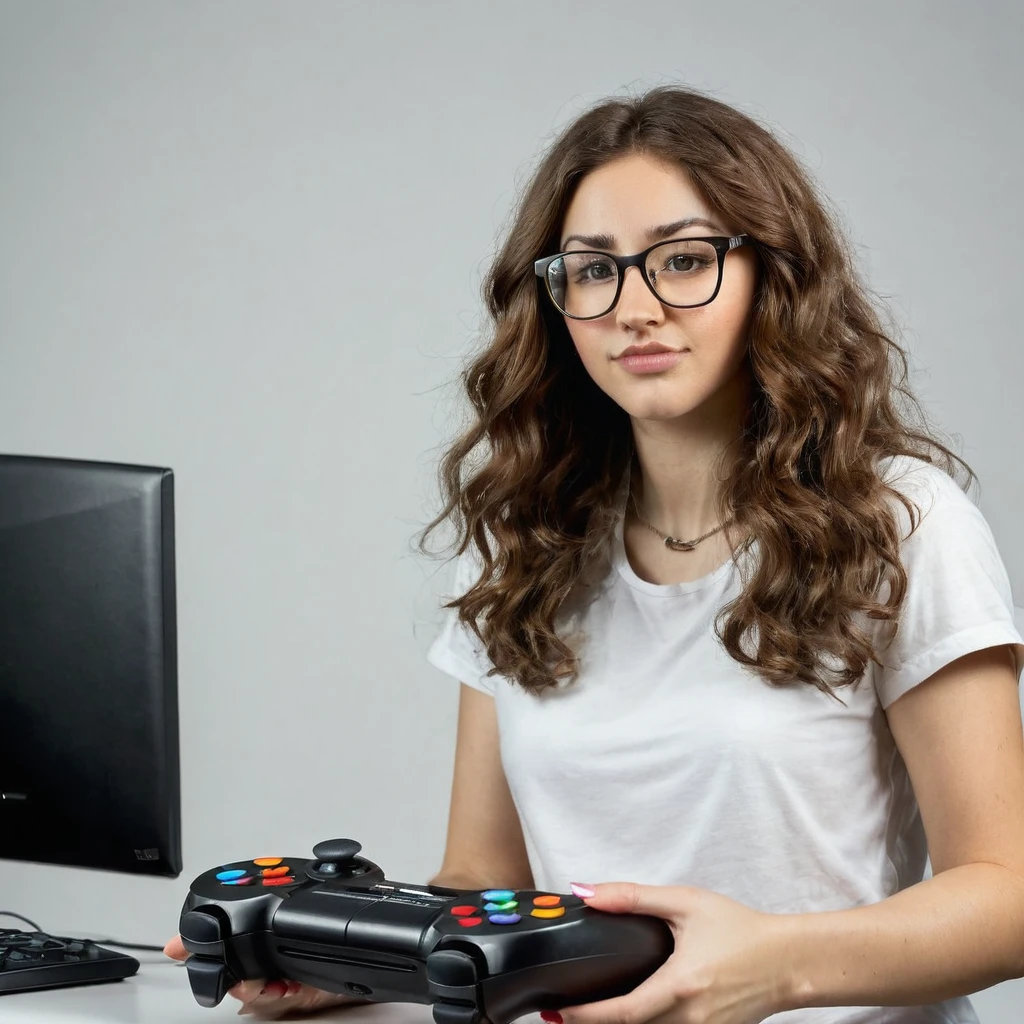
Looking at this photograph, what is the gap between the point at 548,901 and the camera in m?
0.88

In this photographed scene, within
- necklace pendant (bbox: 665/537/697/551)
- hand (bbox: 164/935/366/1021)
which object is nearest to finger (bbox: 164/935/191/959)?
hand (bbox: 164/935/366/1021)

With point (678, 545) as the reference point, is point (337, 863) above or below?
below

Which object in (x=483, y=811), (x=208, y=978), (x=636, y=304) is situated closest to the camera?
(x=208, y=978)

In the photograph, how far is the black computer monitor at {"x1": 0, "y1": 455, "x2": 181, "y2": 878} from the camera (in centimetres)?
113

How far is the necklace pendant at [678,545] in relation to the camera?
4.49 feet

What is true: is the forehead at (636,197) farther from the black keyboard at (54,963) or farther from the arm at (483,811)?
the black keyboard at (54,963)

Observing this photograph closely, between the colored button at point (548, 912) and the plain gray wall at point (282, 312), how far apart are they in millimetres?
1577

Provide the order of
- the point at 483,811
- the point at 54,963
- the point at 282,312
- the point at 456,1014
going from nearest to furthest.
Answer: the point at 456,1014
the point at 54,963
the point at 483,811
the point at 282,312

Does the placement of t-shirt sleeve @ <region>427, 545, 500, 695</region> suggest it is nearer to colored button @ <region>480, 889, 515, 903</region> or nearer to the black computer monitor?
the black computer monitor

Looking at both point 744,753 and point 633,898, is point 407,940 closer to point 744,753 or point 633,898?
point 633,898

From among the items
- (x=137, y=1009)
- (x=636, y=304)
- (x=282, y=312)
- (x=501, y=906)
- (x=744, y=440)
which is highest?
(x=282, y=312)

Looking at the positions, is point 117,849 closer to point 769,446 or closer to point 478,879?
point 478,879

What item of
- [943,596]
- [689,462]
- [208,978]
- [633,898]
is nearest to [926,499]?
[943,596]

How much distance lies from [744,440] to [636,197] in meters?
0.27
